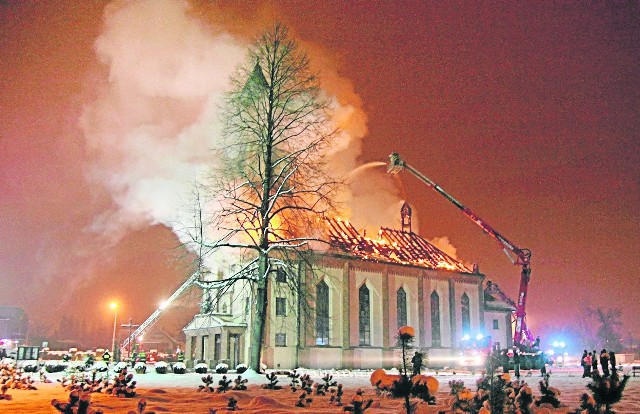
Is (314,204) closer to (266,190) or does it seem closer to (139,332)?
(266,190)

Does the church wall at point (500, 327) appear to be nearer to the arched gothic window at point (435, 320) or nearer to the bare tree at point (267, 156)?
the arched gothic window at point (435, 320)

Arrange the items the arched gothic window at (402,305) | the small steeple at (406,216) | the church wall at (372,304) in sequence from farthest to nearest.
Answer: the small steeple at (406,216) → the arched gothic window at (402,305) → the church wall at (372,304)

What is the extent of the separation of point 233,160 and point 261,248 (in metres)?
3.98

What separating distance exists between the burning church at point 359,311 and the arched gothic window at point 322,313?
0.07 m

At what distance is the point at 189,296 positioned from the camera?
30969 millimetres

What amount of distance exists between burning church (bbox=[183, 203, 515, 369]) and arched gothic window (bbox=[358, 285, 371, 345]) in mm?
69

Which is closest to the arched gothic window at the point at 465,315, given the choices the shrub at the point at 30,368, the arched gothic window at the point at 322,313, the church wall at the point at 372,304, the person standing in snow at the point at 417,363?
the church wall at the point at 372,304

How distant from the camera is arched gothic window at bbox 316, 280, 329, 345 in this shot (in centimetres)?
3966

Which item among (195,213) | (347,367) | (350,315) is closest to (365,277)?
(350,315)

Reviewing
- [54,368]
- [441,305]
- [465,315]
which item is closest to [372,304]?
[441,305]

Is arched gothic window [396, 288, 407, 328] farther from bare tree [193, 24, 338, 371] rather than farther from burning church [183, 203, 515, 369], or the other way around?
bare tree [193, 24, 338, 371]

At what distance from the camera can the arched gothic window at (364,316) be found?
41969mm

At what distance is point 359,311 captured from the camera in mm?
42000

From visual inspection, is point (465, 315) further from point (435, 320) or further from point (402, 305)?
point (402, 305)
